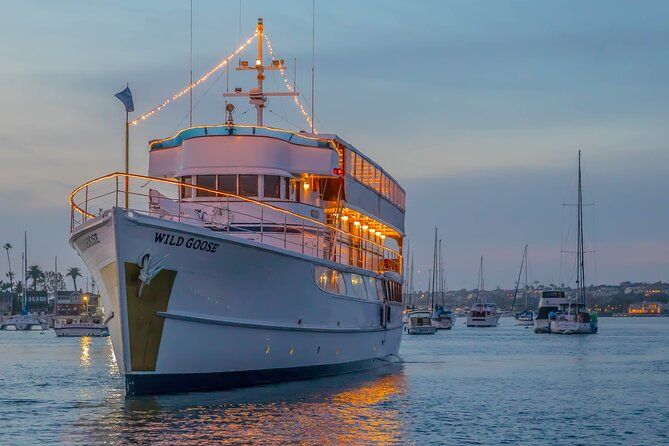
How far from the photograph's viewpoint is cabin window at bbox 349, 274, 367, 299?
103 feet

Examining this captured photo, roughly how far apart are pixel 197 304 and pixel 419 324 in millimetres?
76587

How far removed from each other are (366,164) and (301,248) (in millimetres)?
7334

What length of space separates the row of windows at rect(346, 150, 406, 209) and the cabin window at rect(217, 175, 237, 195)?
483 cm

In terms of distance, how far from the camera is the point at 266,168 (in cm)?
2884

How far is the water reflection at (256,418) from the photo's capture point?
20250 mm

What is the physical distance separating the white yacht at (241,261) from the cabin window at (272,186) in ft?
0.11

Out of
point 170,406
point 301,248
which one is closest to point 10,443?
point 170,406

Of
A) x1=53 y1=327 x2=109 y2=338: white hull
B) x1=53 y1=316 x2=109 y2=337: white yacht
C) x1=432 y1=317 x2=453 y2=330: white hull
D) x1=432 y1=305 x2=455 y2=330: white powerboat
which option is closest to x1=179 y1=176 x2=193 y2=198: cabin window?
x1=53 y1=316 x2=109 y2=337: white yacht

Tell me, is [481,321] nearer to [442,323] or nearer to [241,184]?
[442,323]

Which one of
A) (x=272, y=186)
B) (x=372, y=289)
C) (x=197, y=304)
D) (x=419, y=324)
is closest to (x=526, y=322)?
(x=419, y=324)

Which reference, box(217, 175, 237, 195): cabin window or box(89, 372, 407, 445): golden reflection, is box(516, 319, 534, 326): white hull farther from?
box(217, 175, 237, 195): cabin window

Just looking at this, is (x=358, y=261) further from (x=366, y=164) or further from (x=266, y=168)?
(x=266, y=168)

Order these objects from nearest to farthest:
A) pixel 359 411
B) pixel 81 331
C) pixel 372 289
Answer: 1. pixel 359 411
2. pixel 372 289
3. pixel 81 331

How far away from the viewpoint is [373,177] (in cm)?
3616
